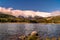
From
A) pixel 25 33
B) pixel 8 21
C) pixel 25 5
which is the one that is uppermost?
pixel 25 5

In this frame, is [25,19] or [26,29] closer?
[25,19]

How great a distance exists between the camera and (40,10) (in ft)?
19.7

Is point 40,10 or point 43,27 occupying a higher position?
point 40,10

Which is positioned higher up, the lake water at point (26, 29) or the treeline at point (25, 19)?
the treeline at point (25, 19)

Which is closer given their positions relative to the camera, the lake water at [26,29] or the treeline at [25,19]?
the treeline at [25,19]

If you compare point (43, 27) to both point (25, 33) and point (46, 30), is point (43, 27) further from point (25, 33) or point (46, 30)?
point (25, 33)

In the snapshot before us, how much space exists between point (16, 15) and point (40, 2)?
2.84ft

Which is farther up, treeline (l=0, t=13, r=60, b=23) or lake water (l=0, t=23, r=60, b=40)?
treeline (l=0, t=13, r=60, b=23)

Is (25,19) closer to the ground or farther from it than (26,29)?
farther from it

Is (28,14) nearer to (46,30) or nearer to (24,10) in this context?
(24,10)

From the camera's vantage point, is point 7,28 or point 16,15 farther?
point 7,28

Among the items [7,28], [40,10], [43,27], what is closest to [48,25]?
[43,27]

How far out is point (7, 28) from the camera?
6621 mm

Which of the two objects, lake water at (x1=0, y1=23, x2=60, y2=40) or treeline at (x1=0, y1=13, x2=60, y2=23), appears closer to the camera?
treeline at (x1=0, y1=13, x2=60, y2=23)
